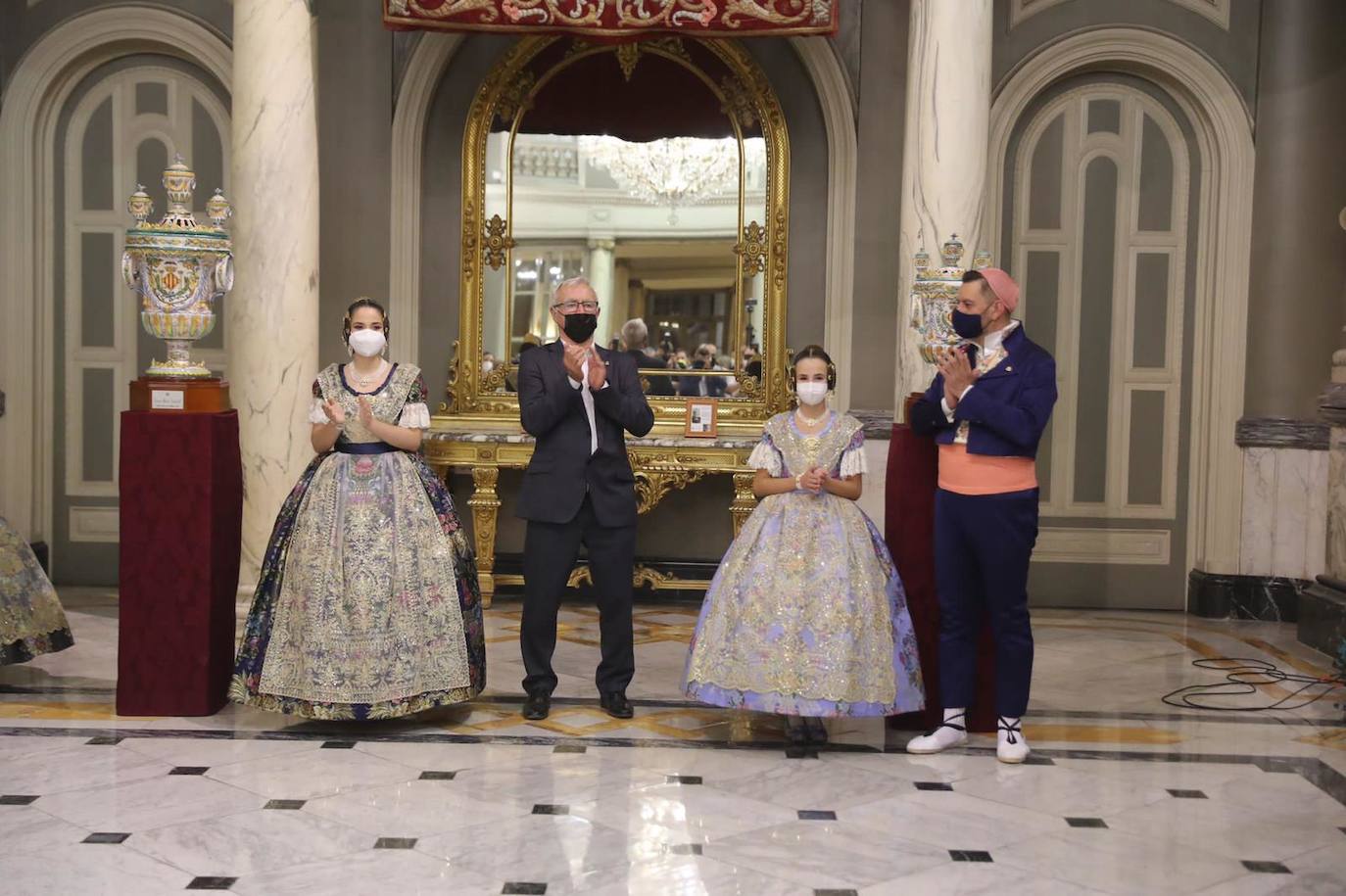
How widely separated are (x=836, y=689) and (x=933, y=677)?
2.01 feet

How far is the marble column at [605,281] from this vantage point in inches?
329

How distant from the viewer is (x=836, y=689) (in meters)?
4.96

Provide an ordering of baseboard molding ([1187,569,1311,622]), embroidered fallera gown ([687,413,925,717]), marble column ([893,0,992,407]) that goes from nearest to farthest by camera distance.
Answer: embroidered fallera gown ([687,413,925,717])
marble column ([893,0,992,407])
baseboard molding ([1187,569,1311,622])

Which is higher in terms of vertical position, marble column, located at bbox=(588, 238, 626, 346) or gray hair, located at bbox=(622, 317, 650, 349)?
marble column, located at bbox=(588, 238, 626, 346)

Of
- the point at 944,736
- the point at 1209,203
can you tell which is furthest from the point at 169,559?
the point at 1209,203

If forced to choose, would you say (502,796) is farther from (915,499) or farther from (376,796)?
(915,499)

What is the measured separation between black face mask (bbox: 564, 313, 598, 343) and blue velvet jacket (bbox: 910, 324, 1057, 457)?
1239 mm

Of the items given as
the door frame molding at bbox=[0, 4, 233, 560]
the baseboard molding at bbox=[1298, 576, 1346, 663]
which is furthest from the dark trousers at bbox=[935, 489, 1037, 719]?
the door frame molding at bbox=[0, 4, 233, 560]

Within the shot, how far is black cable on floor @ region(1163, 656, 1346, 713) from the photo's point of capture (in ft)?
20.0

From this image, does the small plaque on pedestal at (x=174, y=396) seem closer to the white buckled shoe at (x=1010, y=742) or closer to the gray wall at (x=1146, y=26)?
the white buckled shoe at (x=1010, y=742)

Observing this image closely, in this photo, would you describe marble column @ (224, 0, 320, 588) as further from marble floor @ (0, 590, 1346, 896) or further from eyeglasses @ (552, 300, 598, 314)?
eyeglasses @ (552, 300, 598, 314)

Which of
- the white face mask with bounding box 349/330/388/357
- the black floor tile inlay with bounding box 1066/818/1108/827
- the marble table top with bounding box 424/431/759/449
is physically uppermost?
the white face mask with bounding box 349/330/388/357

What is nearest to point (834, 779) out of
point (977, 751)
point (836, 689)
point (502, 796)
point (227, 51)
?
point (836, 689)

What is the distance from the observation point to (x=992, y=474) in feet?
16.7
